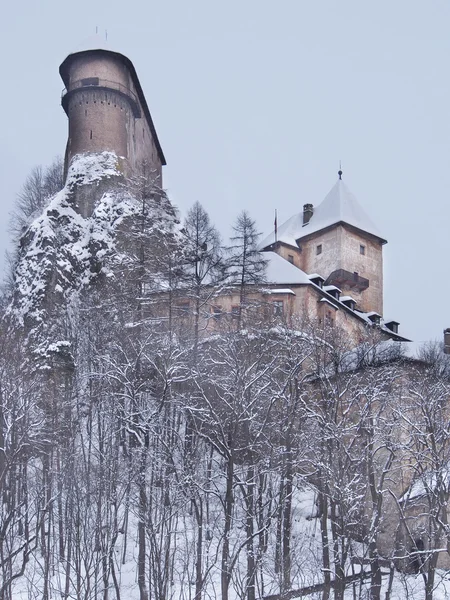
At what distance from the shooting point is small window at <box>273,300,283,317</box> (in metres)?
43.6

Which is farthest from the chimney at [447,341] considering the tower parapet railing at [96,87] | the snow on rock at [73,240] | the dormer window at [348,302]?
the tower parapet railing at [96,87]

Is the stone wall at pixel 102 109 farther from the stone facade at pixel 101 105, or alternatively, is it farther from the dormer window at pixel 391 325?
the dormer window at pixel 391 325

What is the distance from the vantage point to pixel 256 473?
28.7 m

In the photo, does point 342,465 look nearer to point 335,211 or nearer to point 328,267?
point 328,267

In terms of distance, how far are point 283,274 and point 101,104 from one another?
1639 cm

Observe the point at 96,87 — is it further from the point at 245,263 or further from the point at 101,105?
the point at 245,263

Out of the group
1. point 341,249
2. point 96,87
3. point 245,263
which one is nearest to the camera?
point 245,263

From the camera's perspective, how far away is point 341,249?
67188 millimetres

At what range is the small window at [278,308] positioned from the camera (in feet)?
143

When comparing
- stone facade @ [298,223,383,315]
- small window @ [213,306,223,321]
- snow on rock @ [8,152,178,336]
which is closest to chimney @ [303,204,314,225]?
stone facade @ [298,223,383,315]

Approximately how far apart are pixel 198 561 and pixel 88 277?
75.9ft

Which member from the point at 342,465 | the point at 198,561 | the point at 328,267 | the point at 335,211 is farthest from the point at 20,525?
the point at 335,211

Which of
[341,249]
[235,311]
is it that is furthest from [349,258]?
[235,311]

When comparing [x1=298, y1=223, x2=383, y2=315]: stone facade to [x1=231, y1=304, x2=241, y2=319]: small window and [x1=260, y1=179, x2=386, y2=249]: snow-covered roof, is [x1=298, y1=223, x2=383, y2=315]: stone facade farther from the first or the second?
[x1=231, y1=304, x2=241, y2=319]: small window
